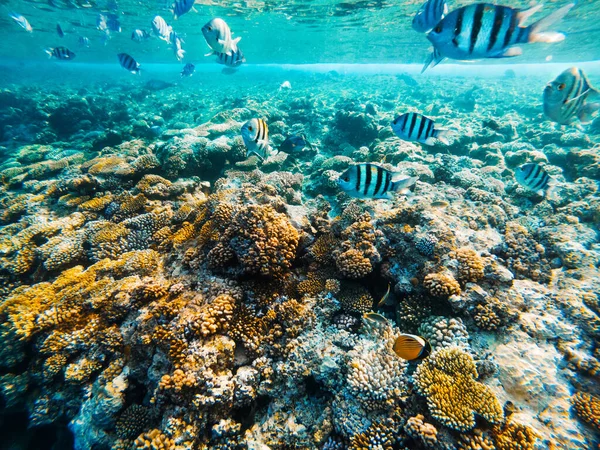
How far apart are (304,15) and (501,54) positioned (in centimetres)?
3379

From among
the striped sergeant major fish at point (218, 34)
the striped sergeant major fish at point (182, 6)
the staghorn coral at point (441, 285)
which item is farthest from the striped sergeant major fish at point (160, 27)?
the staghorn coral at point (441, 285)

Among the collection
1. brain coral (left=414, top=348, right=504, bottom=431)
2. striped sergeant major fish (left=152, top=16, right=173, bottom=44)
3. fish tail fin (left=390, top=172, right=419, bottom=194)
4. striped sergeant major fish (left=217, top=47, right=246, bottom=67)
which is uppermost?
striped sergeant major fish (left=152, top=16, right=173, bottom=44)

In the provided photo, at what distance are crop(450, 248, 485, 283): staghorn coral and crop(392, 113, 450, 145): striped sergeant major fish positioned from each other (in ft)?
5.29

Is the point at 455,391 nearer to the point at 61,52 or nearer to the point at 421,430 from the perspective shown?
the point at 421,430

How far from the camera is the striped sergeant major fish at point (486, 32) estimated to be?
1.81 meters

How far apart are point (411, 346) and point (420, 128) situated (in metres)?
2.70

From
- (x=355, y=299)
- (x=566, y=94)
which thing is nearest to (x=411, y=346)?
(x=355, y=299)

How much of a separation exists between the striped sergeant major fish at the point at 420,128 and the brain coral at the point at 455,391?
2.68 m

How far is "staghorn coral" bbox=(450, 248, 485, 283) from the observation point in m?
3.56

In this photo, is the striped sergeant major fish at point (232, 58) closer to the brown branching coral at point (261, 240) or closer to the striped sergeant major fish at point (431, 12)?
the striped sergeant major fish at point (431, 12)

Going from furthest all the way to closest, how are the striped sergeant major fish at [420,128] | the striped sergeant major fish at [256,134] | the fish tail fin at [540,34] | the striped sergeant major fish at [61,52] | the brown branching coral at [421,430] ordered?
the striped sergeant major fish at [61,52] → the striped sergeant major fish at [256,134] → the striped sergeant major fish at [420,128] → the brown branching coral at [421,430] → the fish tail fin at [540,34]

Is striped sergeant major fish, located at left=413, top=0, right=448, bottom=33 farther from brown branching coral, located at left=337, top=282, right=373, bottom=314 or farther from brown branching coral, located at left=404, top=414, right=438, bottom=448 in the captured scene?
brown branching coral, located at left=404, top=414, right=438, bottom=448

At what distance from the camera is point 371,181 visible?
2826 mm

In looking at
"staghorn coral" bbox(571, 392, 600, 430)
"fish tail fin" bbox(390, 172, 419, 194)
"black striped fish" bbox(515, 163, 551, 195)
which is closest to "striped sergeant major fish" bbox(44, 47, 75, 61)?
"fish tail fin" bbox(390, 172, 419, 194)
